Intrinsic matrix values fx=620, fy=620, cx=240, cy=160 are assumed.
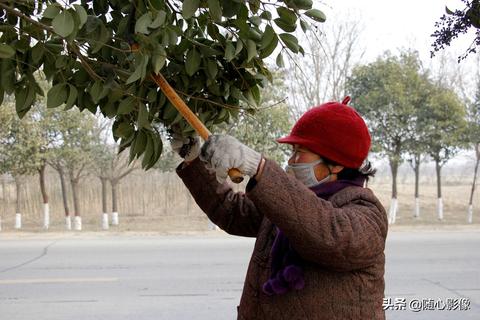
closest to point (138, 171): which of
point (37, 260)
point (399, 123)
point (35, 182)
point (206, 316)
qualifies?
point (35, 182)

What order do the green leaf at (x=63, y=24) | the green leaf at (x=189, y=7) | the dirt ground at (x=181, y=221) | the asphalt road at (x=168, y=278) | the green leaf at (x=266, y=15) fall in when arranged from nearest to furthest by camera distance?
the green leaf at (x=63, y=24) < the green leaf at (x=189, y=7) < the green leaf at (x=266, y=15) < the asphalt road at (x=168, y=278) < the dirt ground at (x=181, y=221)

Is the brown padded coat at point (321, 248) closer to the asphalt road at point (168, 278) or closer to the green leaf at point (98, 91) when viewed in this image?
the green leaf at point (98, 91)

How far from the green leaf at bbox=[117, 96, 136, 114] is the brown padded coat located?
43cm

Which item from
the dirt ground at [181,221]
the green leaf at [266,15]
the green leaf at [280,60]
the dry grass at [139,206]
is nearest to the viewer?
the green leaf at [266,15]

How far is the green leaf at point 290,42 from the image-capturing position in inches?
69.5

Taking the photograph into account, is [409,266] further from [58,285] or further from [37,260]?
[37,260]

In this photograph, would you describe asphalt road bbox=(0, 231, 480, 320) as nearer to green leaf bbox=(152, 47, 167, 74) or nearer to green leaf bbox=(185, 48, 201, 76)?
green leaf bbox=(185, 48, 201, 76)

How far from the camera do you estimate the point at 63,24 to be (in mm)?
1430

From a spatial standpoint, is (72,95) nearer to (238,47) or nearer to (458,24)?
(238,47)

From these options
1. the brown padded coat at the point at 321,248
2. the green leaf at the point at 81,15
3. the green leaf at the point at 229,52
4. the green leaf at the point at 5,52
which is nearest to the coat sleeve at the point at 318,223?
the brown padded coat at the point at 321,248

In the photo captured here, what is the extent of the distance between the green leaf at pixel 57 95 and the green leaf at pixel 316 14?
730 mm

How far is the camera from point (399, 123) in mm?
15625

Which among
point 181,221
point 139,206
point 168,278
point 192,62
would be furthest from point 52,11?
point 139,206

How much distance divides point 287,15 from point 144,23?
0.41 metres
